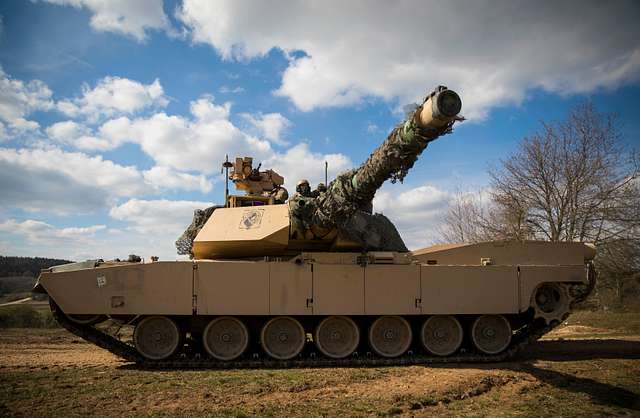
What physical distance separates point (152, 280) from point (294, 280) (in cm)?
310

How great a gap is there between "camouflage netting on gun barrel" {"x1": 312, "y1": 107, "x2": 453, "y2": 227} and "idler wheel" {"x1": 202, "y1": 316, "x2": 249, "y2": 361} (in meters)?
3.00


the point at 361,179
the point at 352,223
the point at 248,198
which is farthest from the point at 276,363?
the point at 248,198

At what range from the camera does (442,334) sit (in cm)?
1163

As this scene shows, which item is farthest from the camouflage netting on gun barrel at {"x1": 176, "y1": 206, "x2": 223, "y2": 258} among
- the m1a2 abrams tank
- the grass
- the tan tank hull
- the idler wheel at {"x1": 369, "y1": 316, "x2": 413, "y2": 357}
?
the grass

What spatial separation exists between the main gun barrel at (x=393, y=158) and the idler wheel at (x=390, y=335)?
2797 mm

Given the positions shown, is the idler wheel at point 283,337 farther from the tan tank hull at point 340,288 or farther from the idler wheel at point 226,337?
the idler wheel at point 226,337

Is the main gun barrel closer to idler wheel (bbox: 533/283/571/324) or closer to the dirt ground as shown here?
the dirt ground

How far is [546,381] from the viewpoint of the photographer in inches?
354

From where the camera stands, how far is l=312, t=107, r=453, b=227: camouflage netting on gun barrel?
758cm

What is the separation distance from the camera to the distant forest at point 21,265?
5828 cm

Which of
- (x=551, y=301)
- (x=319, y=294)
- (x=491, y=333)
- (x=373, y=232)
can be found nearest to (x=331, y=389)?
(x=319, y=294)

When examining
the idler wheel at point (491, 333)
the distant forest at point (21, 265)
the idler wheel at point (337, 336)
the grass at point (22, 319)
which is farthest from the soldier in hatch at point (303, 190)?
the distant forest at point (21, 265)

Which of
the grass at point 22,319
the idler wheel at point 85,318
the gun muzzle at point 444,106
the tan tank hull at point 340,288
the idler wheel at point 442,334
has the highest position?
the gun muzzle at point 444,106

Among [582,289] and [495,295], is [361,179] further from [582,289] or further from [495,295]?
[582,289]
